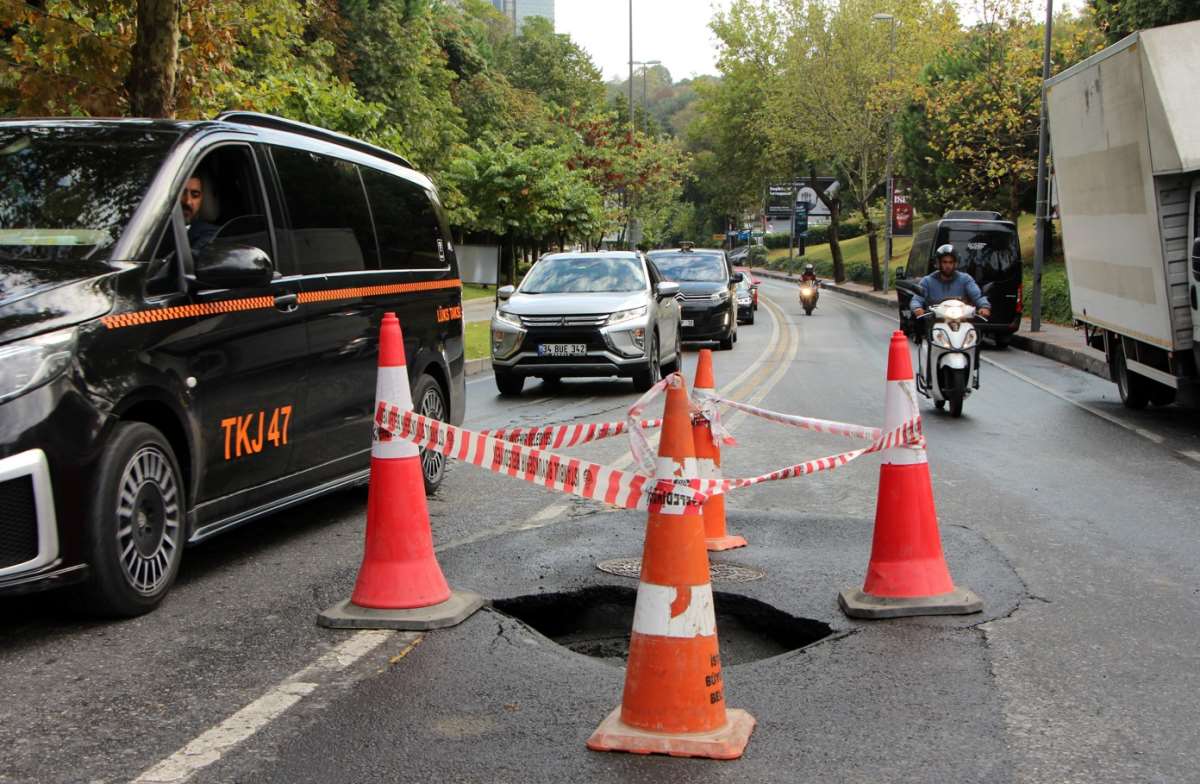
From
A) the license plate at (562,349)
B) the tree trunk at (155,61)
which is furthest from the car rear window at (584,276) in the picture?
the tree trunk at (155,61)

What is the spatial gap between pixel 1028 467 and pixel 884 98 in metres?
42.3

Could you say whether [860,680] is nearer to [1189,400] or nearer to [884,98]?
[1189,400]

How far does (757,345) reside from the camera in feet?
88.6

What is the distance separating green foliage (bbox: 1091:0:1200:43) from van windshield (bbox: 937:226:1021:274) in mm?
4451

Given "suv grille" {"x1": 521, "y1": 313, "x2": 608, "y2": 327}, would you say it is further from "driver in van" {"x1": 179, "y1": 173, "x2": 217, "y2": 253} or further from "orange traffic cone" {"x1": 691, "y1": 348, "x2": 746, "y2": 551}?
"driver in van" {"x1": 179, "y1": 173, "x2": 217, "y2": 253}

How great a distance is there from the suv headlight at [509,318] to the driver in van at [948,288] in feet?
14.6

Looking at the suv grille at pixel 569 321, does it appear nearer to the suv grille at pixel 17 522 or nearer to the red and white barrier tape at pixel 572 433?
the red and white barrier tape at pixel 572 433

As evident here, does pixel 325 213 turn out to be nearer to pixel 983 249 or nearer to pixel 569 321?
pixel 569 321

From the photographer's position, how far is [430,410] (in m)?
8.84

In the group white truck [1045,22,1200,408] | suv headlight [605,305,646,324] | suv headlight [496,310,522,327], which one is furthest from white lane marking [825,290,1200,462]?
suv headlight [496,310,522,327]

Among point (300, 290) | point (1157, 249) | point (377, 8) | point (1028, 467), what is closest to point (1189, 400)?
point (1157, 249)

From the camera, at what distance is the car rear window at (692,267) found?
2619cm

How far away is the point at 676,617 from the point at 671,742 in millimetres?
365

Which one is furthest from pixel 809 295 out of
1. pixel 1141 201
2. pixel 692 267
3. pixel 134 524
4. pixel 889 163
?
pixel 134 524
